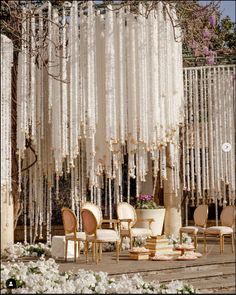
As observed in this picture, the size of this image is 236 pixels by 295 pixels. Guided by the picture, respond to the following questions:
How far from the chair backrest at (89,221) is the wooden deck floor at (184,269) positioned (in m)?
0.44

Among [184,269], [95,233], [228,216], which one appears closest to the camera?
[184,269]

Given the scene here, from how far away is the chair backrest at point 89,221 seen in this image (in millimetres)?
9517

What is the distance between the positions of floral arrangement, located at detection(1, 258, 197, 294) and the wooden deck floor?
2.61 feet

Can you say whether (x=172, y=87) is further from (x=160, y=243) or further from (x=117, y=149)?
(x=160, y=243)

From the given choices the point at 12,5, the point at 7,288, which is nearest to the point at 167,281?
the point at 7,288

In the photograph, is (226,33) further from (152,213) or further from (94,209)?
(94,209)

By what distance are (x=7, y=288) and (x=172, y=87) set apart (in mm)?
2946

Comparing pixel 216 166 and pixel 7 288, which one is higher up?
pixel 216 166

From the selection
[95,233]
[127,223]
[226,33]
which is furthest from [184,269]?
[226,33]

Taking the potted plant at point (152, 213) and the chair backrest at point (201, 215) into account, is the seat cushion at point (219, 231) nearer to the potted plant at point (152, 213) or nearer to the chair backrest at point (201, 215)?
the chair backrest at point (201, 215)

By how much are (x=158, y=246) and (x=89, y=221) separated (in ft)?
3.96

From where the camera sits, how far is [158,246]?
10.1 m

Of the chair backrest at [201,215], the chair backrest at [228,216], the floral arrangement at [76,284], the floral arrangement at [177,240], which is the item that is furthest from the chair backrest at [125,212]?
the floral arrangement at [76,284]

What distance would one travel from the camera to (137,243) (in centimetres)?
1163
